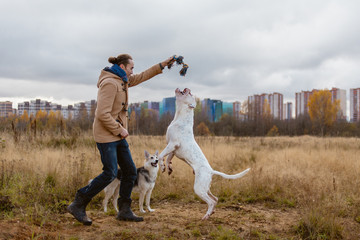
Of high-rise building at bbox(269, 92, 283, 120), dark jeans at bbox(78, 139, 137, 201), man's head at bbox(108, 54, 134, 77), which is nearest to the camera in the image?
dark jeans at bbox(78, 139, 137, 201)

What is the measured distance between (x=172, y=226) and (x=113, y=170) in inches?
48.9

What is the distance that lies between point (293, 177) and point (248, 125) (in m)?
45.6

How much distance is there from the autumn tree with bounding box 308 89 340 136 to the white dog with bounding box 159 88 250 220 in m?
51.9

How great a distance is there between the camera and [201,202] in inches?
239

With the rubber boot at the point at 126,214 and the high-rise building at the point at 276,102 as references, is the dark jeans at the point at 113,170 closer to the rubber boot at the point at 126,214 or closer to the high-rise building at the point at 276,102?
the rubber boot at the point at 126,214

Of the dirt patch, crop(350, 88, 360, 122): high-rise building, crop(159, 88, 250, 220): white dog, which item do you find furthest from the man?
crop(350, 88, 360, 122): high-rise building

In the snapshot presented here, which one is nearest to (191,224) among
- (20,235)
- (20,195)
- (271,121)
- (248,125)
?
(20,235)

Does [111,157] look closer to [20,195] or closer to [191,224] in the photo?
[191,224]

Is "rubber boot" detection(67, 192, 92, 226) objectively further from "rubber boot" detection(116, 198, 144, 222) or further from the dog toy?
the dog toy

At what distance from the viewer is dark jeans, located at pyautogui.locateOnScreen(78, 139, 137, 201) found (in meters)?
4.17

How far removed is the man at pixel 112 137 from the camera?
4090 mm

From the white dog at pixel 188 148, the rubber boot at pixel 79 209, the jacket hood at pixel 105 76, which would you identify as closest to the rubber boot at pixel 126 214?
the rubber boot at pixel 79 209

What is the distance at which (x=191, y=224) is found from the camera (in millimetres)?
4465

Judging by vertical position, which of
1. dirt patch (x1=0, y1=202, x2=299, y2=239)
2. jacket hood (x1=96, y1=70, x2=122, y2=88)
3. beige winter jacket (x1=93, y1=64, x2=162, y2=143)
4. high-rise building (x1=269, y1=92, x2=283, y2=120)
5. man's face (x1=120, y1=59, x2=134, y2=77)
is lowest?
dirt patch (x1=0, y1=202, x2=299, y2=239)
